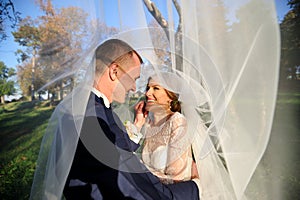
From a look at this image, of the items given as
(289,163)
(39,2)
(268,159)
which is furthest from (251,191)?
(39,2)

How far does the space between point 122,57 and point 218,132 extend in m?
0.71

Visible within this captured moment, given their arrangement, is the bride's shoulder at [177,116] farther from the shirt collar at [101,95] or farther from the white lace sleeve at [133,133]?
the shirt collar at [101,95]

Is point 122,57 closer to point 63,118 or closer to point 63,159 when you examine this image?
point 63,118

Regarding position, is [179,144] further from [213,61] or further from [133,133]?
[213,61]

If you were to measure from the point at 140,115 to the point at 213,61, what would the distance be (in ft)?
2.51

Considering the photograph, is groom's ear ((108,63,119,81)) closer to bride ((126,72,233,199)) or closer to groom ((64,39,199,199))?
groom ((64,39,199,199))

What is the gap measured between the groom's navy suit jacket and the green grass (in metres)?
2.86

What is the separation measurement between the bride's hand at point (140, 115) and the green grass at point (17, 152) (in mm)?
2582

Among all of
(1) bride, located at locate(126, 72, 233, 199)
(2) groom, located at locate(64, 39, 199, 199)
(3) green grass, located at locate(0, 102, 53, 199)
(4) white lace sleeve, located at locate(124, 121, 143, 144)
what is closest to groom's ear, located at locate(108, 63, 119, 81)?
(2) groom, located at locate(64, 39, 199, 199)

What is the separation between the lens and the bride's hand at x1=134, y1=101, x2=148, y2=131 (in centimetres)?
159

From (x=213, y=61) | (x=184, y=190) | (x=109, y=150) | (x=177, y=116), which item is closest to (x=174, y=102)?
(x=177, y=116)

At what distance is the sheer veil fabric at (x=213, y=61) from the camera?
1.02 meters

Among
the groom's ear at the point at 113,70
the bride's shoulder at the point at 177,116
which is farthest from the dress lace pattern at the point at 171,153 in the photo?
the groom's ear at the point at 113,70

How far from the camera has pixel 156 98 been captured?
1457 millimetres
